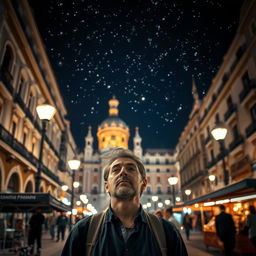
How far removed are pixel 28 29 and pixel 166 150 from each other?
75859 millimetres

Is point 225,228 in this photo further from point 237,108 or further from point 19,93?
point 19,93

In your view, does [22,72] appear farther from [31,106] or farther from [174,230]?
[174,230]

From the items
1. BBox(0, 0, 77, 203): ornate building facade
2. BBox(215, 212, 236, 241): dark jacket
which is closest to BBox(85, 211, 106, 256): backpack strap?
BBox(215, 212, 236, 241): dark jacket

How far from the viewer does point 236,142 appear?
21688 mm

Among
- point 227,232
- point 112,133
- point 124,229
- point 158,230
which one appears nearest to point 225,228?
point 227,232

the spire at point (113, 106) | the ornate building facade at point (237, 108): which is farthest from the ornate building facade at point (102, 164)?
the ornate building facade at point (237, 108)

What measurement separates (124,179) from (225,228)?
262 inches

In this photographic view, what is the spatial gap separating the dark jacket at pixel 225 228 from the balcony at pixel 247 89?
1397cm

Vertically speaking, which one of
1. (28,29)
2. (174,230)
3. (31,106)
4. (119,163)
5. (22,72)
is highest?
(28,29)

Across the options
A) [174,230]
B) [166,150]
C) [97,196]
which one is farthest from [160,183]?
[174,230]

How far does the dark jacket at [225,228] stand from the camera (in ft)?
23.8

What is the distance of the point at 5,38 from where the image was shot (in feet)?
52.5

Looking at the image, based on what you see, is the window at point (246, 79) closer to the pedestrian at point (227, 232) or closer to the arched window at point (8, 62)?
the pedestrian at point (227, 232)

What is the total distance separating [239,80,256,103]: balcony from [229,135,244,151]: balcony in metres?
3.39
